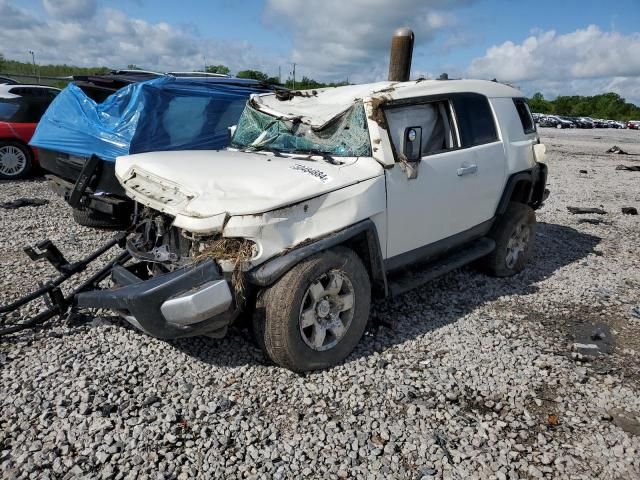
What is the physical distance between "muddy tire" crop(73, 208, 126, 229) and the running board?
3.34 m

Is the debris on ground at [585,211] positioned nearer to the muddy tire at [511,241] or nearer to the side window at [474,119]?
the muddy tire at [511,241]

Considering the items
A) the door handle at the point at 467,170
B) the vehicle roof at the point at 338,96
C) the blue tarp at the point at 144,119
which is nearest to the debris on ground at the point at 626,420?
the door handle at the point at 467,170

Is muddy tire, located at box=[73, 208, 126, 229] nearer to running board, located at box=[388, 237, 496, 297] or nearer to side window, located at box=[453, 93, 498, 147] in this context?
running board, located at box=[388, 237, 496, 297]

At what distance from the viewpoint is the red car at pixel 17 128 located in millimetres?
8867

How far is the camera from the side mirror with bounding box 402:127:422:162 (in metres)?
3.63

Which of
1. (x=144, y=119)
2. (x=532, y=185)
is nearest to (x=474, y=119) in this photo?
(x=532, y=185)

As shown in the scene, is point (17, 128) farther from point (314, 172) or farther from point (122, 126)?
point (314, 172)

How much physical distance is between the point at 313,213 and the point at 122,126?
3752 millimetres

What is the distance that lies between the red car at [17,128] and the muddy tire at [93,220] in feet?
12.1

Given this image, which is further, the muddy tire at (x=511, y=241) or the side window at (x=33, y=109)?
the side window at (x=33, y=109)

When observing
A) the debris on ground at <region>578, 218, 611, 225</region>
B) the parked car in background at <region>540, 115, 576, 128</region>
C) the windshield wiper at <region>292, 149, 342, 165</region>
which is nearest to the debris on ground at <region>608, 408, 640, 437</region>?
the windshield wiper at <region>292, 149, 342, 165</region>

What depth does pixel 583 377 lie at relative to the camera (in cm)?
355

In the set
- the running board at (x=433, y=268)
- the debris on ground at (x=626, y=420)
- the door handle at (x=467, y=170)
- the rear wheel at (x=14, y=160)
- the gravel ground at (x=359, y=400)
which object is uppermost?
the door handle at (x=467, y=170)

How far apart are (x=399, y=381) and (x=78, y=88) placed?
579cm
